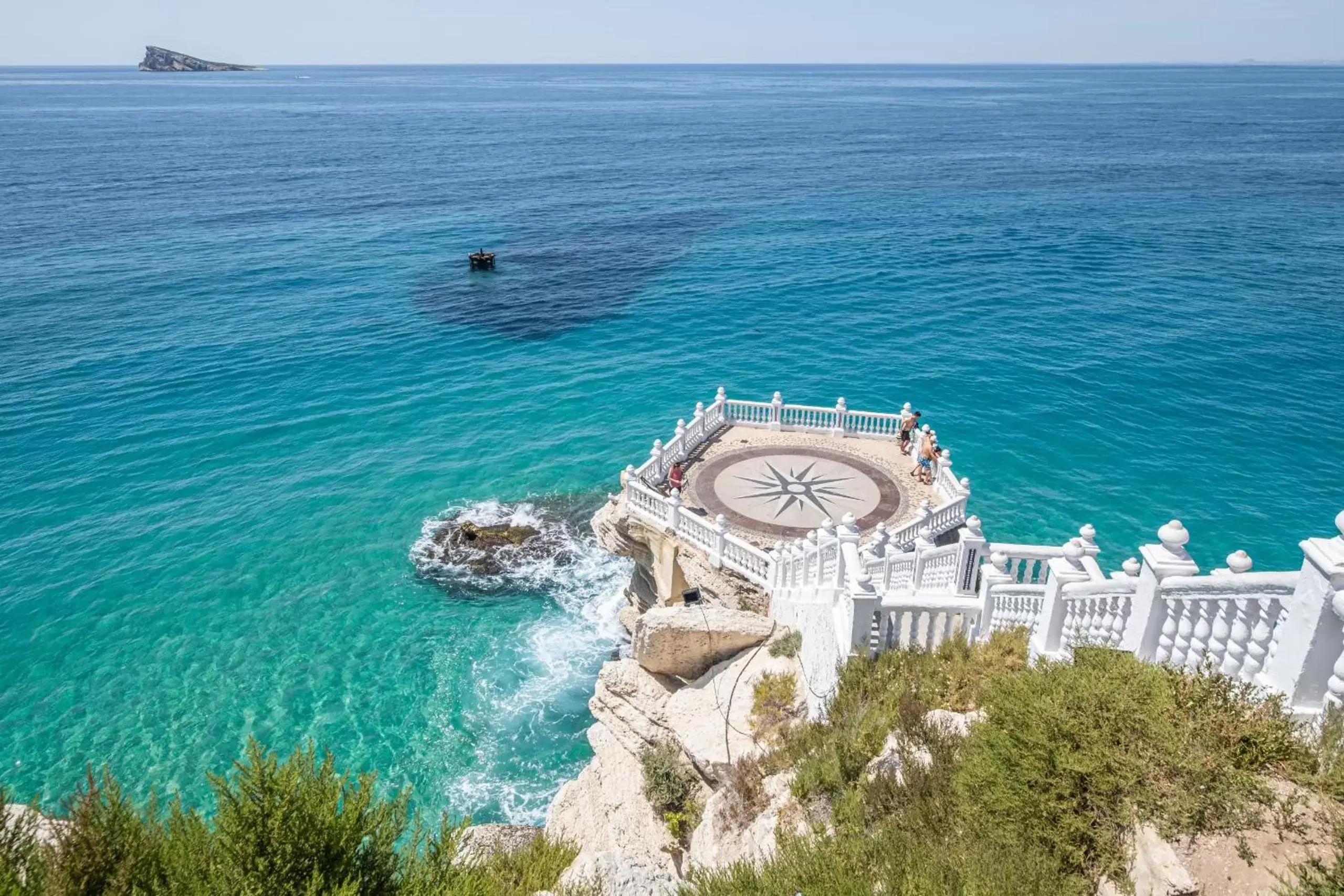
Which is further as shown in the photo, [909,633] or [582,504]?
[582,504]

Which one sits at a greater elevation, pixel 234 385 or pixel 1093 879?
pixel 1093 879

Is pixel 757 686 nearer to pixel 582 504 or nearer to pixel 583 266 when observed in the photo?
pixel 582 504

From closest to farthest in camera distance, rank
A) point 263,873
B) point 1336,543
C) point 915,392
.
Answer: point 1336,543
point 263,873
point 915,392

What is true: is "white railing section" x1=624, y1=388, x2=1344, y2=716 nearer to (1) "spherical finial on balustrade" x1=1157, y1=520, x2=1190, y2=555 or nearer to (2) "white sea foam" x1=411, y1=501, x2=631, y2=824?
(1) "spherical finial on balustrade" x1=1157, y1=520, x2=1190, y2=555

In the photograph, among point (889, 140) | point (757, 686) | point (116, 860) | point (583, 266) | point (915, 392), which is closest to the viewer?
point (116, 860)

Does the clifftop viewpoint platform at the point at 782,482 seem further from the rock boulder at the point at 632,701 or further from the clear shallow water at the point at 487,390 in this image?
the clear shallow water at the point at 487,390

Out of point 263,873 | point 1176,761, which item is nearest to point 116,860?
point 263,873

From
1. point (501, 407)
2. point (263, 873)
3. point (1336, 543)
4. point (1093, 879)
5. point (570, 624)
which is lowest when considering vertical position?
point (570, 624)
